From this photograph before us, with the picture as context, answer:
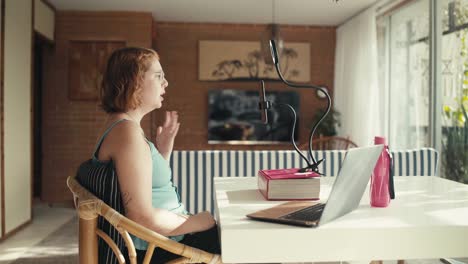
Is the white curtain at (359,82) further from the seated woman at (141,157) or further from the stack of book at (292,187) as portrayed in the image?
the seated woman at (141,157)

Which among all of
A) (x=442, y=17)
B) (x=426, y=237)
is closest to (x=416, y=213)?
(x=426, y=237)

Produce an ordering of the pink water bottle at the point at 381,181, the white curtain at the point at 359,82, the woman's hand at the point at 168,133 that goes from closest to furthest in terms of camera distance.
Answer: the pink water bottle at the point at 381,181 → the woman's hand at the point at 168,133 → the white curtain at the point at 359,82

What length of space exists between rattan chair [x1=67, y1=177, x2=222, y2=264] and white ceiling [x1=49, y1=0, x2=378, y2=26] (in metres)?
4.16

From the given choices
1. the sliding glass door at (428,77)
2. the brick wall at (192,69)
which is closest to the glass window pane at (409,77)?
the sliding glass door at (428,77)

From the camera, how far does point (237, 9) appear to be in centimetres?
552

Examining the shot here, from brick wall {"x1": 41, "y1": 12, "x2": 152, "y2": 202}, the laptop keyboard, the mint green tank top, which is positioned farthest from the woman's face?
brick wall {"x1": 41, "y1": 12, "x2": 152, "y2": 202}

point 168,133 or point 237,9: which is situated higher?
point 237,9

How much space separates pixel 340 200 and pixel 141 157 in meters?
0.53

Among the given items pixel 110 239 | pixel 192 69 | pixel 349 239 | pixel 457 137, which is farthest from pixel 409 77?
pixel 110 239

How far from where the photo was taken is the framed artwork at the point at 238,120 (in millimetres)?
6375

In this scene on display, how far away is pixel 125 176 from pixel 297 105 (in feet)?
17.7

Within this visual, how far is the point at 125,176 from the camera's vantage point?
1.21 metres

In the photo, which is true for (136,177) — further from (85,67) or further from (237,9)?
(85,67)

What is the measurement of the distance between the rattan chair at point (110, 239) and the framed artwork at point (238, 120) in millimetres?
5164
